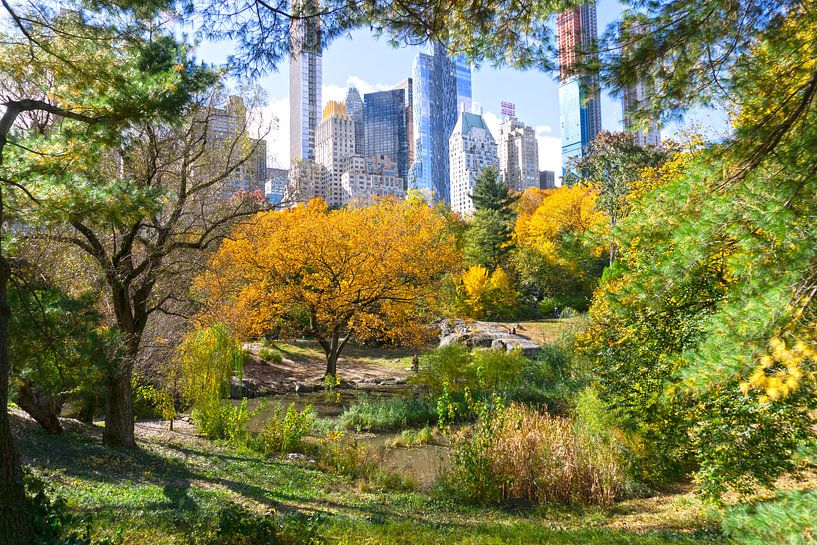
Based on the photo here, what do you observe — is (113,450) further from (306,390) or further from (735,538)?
(306,390)

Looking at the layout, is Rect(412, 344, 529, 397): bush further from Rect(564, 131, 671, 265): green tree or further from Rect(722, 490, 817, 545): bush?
Rect(722, 490, 817, 545): bush

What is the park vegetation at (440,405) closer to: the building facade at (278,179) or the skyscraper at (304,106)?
the building facade at (278,179)

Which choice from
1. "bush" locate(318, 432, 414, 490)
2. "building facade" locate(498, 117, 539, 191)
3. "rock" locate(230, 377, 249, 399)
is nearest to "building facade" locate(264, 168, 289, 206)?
"bush" locate(318, 432, 414, 490)

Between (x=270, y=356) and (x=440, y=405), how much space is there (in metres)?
14.5

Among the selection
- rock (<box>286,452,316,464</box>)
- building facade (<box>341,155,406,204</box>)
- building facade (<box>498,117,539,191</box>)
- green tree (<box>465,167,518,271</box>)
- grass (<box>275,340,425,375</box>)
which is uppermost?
building facade (<box>498,117,539,191</box>)

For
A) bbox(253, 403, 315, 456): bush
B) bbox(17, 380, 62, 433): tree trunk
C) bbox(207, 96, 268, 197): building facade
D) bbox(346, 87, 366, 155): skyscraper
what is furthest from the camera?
bbox(346, 87, 366, 155): skyscraper

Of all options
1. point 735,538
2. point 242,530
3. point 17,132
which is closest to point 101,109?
point 17,132

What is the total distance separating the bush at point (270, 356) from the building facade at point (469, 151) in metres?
74.6

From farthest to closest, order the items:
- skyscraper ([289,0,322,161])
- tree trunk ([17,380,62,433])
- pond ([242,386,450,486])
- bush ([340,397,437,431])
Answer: skyscraper ([289,0,322,161])
bush ([340,397,437,431])
pond ([242,386,450,486])
tree trunk ([17,380,62,433])

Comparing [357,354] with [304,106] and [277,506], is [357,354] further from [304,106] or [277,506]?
[304,106]

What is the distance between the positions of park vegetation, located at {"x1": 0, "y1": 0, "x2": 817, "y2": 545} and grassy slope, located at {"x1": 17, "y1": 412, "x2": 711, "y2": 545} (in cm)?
6

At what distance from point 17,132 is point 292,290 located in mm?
11409

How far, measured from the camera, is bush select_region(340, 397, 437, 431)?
1226cm

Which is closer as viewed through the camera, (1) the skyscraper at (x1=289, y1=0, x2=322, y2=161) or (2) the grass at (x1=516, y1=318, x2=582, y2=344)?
(2) the grass at (x1=516, y1=318, x2=582, y2=344)
